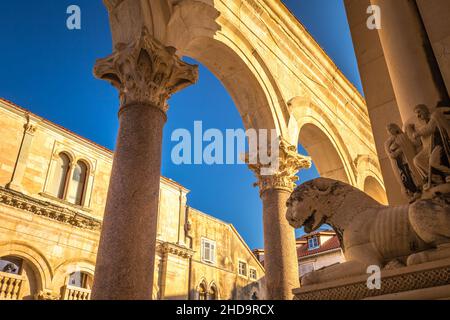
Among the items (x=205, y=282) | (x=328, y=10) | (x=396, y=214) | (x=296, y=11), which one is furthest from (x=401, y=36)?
(x=205, y=282)

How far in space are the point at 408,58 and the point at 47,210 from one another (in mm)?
13788

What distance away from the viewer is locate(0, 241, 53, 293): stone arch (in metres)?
12.7

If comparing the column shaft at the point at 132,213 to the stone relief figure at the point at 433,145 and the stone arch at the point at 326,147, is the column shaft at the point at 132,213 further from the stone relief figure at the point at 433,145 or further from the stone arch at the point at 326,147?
the stone arch at the point at 326,147

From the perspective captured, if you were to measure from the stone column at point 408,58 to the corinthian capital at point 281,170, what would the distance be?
14.7ft

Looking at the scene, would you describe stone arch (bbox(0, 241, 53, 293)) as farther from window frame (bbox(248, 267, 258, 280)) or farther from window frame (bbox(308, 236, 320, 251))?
window frame (bbox(308, 236, 320, 251))

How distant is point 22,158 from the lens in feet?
46.3

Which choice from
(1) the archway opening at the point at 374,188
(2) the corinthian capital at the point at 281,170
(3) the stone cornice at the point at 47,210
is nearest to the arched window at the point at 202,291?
(3) the stone cornice at the point at 47,210

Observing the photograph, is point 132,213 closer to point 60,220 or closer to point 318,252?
point 60,220

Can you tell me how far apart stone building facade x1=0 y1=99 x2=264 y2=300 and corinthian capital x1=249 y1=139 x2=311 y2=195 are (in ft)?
31.1

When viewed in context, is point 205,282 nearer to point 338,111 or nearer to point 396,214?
point 338,111

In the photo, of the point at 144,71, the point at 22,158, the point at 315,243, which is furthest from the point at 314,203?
the point at 315,243

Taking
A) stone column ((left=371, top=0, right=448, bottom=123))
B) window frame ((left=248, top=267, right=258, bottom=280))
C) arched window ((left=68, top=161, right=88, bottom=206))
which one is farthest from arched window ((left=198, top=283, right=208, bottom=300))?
stone column ((left=371, top=0, right=448, bottom=123))

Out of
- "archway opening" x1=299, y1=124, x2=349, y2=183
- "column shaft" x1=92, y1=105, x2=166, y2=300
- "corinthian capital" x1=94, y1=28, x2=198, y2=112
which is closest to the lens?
"column shaft" x1=92, y1=105, x2=166, y2=300

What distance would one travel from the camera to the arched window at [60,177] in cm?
1503
